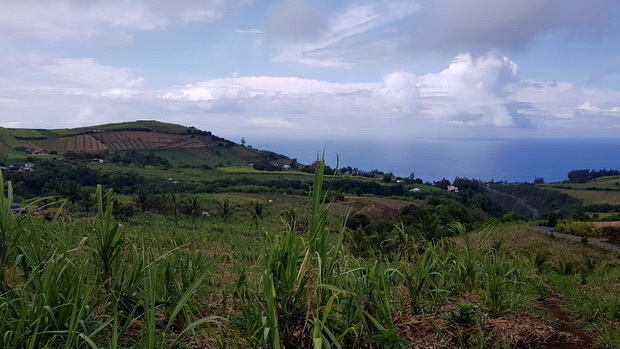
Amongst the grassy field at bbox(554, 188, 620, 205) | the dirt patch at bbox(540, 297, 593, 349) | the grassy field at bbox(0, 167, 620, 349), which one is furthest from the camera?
the grassy field at bbox(554, 188, 620, 205)

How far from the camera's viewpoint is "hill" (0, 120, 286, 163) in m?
84.1

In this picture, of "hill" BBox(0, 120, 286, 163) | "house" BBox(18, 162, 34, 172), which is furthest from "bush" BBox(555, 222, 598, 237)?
"hill" BBox(0, 120, 286, 163)

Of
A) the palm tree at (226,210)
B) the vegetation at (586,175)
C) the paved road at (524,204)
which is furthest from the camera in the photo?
the vegetation at (586,175)

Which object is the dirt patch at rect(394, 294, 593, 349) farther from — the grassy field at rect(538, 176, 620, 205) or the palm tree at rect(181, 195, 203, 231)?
the grassy field at rect(538, 176, 620, 205)

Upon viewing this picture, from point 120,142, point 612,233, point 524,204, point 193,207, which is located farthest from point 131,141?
point 612,233

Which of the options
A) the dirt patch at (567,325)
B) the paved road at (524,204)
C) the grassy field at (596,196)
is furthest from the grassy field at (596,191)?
the dirt patch at (567,325)

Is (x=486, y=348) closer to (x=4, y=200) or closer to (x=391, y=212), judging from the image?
(x=4, y=200)

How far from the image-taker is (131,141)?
313 feet

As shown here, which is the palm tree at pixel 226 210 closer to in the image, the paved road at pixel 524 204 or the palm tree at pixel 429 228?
the palm tree at pixel 429 228

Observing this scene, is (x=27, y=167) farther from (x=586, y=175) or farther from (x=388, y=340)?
(x=586, y=175)

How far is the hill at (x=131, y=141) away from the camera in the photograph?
276ft

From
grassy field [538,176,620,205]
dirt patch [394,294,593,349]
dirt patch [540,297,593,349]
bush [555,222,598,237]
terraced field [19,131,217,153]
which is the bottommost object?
bush [555,222,598,237]

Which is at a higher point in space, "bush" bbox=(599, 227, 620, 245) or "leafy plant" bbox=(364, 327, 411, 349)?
"leafy plant" bbox=(364, 327, 411, 349)

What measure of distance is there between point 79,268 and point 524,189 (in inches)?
3249
